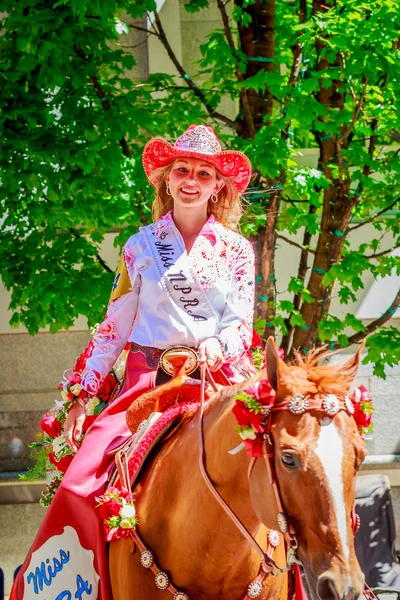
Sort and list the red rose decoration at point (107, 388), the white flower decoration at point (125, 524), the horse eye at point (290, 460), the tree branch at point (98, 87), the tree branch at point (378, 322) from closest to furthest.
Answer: the horse eye at point (290, 460) → the white flower decoration at point (125, 524) → the red rose decoration at point (107, 388) → the tree branch at point (98, 87) → the tree branch at point (378, 322)

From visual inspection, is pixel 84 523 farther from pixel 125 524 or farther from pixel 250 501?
pixel 250 501

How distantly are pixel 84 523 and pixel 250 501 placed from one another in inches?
36.0

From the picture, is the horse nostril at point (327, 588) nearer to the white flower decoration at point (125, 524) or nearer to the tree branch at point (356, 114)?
the white flower decoration at point (125, 524)

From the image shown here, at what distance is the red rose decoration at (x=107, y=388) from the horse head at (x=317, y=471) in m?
1.48

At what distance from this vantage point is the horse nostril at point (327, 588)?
2457mm

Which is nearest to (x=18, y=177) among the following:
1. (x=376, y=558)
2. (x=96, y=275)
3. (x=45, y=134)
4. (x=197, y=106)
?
(x=45, y=134)

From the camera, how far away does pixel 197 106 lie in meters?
→ 7.13

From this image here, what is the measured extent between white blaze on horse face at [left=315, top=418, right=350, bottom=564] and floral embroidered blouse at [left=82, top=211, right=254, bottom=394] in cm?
102

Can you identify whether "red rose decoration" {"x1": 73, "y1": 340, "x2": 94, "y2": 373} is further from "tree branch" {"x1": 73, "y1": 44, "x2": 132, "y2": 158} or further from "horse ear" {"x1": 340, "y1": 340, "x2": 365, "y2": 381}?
"tree branch" {"x1": 73, "y1": 44, "x2": 132, "y2": 158}

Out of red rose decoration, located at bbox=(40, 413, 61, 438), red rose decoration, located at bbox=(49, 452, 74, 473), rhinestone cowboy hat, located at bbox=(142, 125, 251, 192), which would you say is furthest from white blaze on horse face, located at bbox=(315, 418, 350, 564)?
red rose decoration, located at bbox=(40, 413, 61, 438)

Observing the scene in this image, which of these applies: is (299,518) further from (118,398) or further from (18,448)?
(18,448)

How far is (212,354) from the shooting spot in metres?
3.48

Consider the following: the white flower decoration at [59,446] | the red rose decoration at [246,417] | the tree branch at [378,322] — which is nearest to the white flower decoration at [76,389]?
the white flower decoration at [59,446]

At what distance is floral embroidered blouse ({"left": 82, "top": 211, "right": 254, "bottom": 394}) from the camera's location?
373cm
